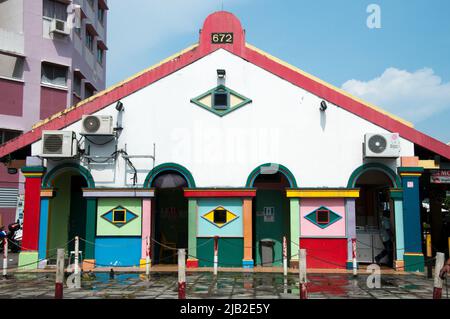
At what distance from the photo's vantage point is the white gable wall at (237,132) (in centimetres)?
1589

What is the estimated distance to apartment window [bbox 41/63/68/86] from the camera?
30609 mm

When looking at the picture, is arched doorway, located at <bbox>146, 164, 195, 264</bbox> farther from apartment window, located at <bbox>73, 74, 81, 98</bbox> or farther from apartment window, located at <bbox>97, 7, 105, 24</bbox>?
apartment window, located at <bbox>97, 7, 105, 24</bbox>

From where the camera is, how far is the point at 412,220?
50.5ft

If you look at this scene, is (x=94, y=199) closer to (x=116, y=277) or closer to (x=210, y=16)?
(x=116, y=277)

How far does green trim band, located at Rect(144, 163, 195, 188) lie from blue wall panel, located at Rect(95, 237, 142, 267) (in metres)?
1.98

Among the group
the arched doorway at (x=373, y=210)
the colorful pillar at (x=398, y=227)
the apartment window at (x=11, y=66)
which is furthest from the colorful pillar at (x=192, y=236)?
the apartment window at (x=11, y=66)

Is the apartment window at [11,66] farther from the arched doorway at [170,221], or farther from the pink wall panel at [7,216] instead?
the arched doorway at [170,221]

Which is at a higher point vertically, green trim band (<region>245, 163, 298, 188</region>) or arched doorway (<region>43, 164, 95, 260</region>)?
green trim band (<region>245, 163, 298, 188</region>)

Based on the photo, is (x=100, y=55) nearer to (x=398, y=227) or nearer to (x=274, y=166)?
(x=274, y=166)

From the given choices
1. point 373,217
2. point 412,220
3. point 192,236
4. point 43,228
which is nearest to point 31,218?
point 43,228

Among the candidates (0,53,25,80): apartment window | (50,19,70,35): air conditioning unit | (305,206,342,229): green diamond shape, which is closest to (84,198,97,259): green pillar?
(305,206,342,229): green diamond shape

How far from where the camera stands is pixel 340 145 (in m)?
15.9

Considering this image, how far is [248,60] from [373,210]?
815cm

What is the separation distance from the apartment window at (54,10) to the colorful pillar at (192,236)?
69.7 feet
